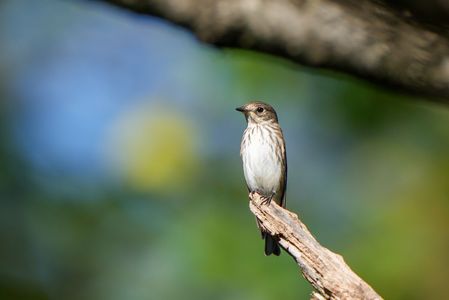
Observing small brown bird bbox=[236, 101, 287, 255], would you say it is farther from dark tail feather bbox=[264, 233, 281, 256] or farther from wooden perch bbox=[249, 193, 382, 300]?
wooden perch bbox=[249, 193, 382, 300]

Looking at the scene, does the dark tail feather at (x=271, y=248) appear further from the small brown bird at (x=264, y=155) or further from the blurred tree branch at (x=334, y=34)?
the blurred tree branch at (x=334, y=34)

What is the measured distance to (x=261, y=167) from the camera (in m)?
7.54

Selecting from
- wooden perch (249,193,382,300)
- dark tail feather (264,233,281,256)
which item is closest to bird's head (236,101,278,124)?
dark tail feather (264,233,281,256)

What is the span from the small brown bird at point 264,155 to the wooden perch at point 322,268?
3.22 metres

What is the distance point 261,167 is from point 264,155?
0.11 m

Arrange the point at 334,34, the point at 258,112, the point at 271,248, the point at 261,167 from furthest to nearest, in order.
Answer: the point at 258,112
the point at 271,248
the point at 261,167
the point at 334,34

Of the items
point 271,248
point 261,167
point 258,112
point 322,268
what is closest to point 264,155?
point 261,167

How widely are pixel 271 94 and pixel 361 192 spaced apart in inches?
56.9

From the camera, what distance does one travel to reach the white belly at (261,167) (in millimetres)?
7453

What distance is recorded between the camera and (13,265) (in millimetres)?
8961

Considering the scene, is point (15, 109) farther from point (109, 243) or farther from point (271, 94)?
point (271, 94)

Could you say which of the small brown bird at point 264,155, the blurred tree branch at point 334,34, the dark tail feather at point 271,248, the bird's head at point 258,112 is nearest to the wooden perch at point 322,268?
the blurred tree branch at point 334,34

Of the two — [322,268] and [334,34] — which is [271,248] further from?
[334,34]

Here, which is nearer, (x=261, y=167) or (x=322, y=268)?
(x=322, y=268)
